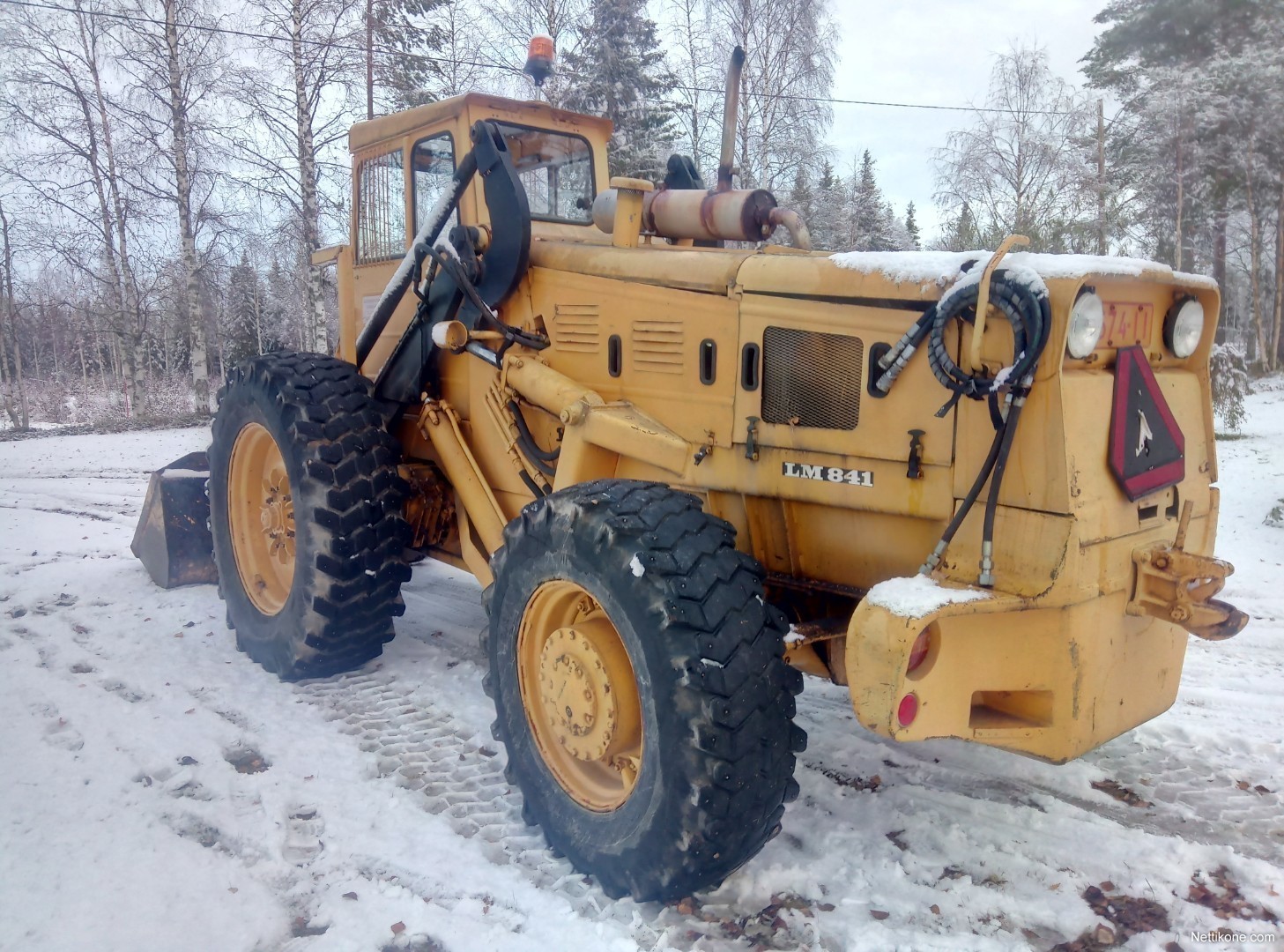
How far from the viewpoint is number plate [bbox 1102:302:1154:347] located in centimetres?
291

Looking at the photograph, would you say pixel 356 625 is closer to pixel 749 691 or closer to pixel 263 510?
pixel 263 510

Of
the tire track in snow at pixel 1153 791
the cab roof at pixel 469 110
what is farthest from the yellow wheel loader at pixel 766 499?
the tire track in snow at pixel 1153 791

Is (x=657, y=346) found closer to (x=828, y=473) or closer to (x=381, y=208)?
(x=828, y=473)

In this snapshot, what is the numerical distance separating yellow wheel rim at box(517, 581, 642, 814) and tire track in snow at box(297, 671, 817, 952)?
11.3 inches

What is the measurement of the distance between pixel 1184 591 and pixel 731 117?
2.36m

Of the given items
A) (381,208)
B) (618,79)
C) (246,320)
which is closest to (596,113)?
(618,79)

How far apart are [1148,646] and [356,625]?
11.6 feet

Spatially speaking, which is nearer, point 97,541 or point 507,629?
point 507,629

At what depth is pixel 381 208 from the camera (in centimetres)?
538

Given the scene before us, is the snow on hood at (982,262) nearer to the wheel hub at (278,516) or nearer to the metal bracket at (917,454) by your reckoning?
the metal bracket at (917,454)

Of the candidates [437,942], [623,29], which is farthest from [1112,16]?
[437,942]

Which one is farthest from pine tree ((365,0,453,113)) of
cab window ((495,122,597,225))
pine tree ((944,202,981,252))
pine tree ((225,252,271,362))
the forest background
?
pine tree ((225,252,271,362))

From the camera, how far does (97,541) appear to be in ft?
25.7

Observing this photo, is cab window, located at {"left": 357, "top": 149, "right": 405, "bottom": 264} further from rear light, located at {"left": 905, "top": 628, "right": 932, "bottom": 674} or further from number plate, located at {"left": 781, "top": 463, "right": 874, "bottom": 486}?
rear light, located at {"left": 905, "top": 628, "right": 932, "bottom": 674}
